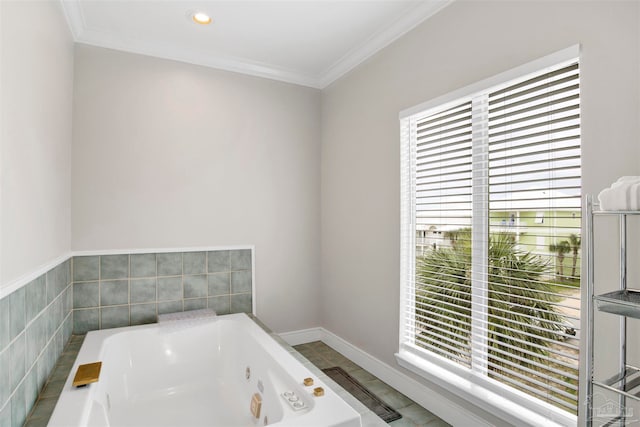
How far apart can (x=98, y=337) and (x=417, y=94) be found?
2.59 m

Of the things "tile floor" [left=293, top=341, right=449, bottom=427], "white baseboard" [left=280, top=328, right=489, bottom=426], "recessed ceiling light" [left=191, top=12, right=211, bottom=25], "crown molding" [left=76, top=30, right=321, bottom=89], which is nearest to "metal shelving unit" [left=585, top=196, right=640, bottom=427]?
"white baseboard" [left=280, top=328, right=489, bottom=426]

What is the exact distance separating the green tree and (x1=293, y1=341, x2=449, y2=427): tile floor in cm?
39

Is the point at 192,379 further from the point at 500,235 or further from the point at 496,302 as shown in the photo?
the point at 500,235

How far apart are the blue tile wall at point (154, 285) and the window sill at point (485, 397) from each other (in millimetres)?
1479

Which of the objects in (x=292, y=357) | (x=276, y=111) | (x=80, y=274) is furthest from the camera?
(x=276, y=111)

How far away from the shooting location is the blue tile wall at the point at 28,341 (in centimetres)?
133

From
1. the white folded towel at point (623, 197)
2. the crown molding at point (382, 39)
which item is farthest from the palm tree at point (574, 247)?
the crown molding at point (382, 39)

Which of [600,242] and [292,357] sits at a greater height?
[600,242]

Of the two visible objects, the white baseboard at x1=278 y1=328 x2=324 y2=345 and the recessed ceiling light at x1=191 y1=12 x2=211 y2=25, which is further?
the white baseboard at x1=278 y1=328 x2=324 y2=345

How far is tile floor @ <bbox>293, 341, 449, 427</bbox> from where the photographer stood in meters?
2.14

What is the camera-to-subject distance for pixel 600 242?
1.44 m

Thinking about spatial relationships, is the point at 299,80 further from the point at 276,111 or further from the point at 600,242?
the point at 600,242

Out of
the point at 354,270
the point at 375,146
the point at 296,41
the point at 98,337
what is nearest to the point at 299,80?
the point at 296,41

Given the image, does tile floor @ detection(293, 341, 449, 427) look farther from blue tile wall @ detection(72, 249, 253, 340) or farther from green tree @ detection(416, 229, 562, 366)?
blue tile wall @ detection(72, 249, 253, 340)
